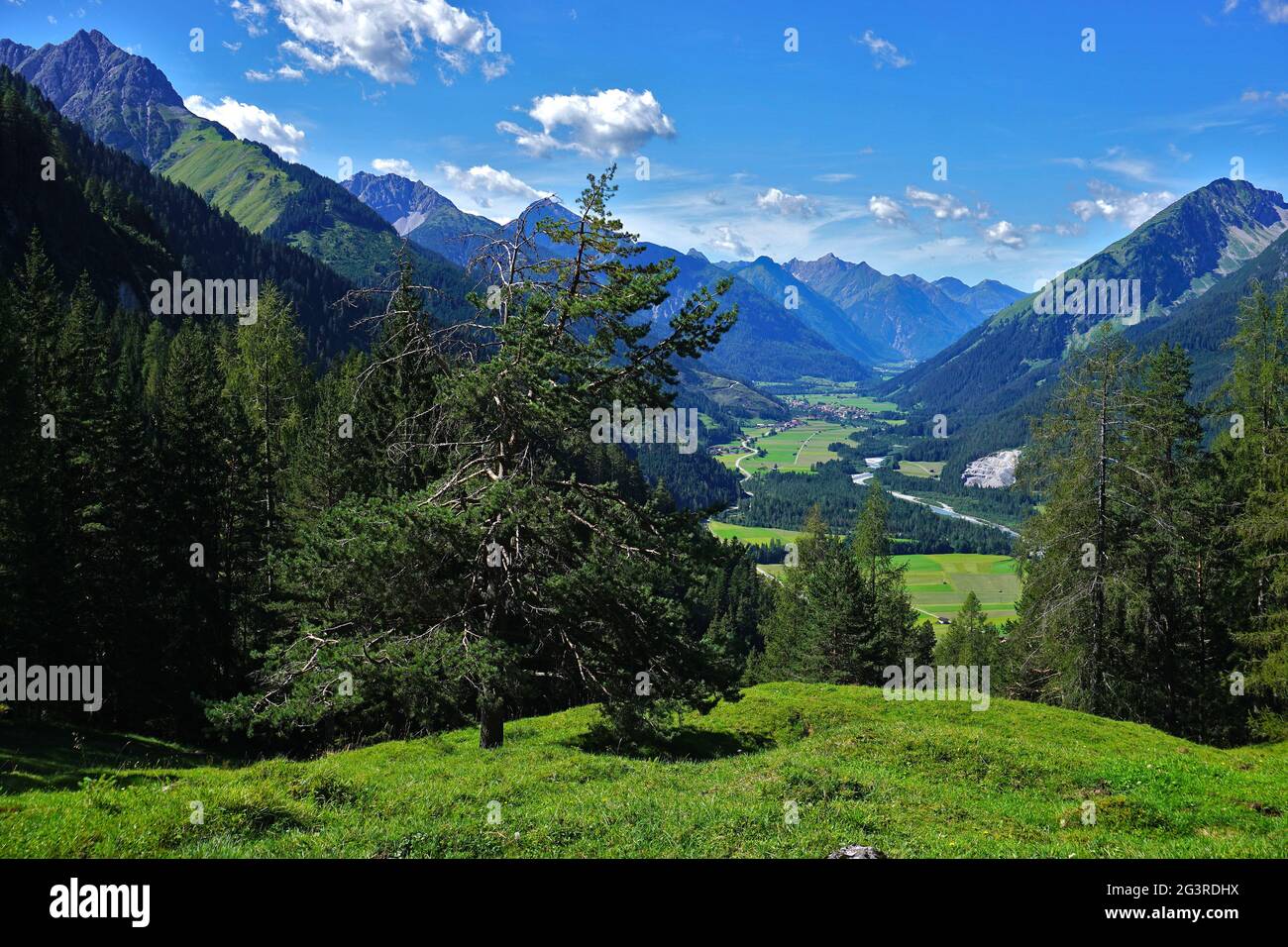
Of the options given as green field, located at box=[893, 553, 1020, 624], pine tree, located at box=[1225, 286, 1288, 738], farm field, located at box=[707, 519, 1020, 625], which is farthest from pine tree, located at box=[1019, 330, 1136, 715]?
green field, located at box=[893, 553, 1020, 624]

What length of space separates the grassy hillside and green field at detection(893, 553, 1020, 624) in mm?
130019

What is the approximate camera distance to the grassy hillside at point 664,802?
1028 cm

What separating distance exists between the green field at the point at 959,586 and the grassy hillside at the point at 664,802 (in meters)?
130

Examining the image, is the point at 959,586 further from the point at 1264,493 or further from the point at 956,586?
the point at 1264,493

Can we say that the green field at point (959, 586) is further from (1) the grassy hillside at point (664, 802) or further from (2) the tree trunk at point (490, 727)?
(2) the tree trunk at point (490, 727)

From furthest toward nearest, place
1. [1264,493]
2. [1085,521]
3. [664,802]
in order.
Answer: [1085,521]
[1264,493]
[664,802]

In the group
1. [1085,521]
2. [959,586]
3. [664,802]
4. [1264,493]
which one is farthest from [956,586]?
[664,802]

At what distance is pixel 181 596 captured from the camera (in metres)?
36.6

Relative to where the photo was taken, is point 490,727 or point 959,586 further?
point 959,586

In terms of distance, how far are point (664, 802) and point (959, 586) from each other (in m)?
180

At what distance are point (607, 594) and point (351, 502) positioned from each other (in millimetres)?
8273

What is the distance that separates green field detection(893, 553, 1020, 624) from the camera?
6016 inches

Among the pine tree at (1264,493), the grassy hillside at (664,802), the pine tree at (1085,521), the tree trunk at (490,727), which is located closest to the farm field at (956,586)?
the pine tree at (1085,521)

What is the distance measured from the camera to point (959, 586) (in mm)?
174750
